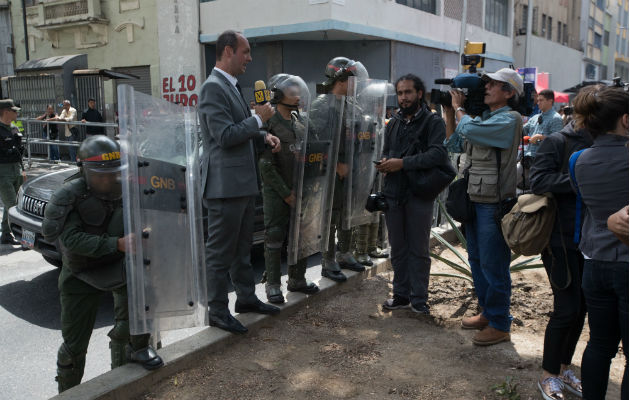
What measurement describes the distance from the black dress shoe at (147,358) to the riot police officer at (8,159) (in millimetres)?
4703

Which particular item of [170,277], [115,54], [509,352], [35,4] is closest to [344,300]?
[509,352]

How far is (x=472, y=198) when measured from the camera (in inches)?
145

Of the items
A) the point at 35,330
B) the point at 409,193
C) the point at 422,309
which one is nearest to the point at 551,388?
the point at 422,309

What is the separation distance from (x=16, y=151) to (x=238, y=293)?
4.56 m

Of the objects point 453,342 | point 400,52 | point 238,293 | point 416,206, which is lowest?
point 453,342

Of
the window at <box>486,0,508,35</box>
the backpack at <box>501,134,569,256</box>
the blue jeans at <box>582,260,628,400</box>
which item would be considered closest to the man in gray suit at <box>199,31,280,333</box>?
the backpack at <box>501,134,569,256</box>

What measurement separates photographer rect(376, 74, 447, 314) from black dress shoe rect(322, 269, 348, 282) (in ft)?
1.80

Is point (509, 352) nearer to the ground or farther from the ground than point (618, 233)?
nearer to the ground

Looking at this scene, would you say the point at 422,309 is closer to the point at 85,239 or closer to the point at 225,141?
the point at 225,141

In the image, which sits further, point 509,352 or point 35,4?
point 35,4

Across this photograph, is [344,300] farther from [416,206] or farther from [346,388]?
[346,388]

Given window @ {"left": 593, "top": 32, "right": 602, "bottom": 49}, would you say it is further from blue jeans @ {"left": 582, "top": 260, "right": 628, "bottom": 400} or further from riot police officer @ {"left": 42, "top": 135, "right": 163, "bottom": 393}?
riot police officer @ {"left": 42, "top": 135, "right": 163, "bottom": 393}

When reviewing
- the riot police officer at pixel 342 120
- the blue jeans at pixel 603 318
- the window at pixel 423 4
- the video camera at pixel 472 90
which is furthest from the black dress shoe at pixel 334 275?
the window at pixel 423 4

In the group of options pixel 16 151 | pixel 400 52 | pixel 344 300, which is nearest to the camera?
pixel 344 300
